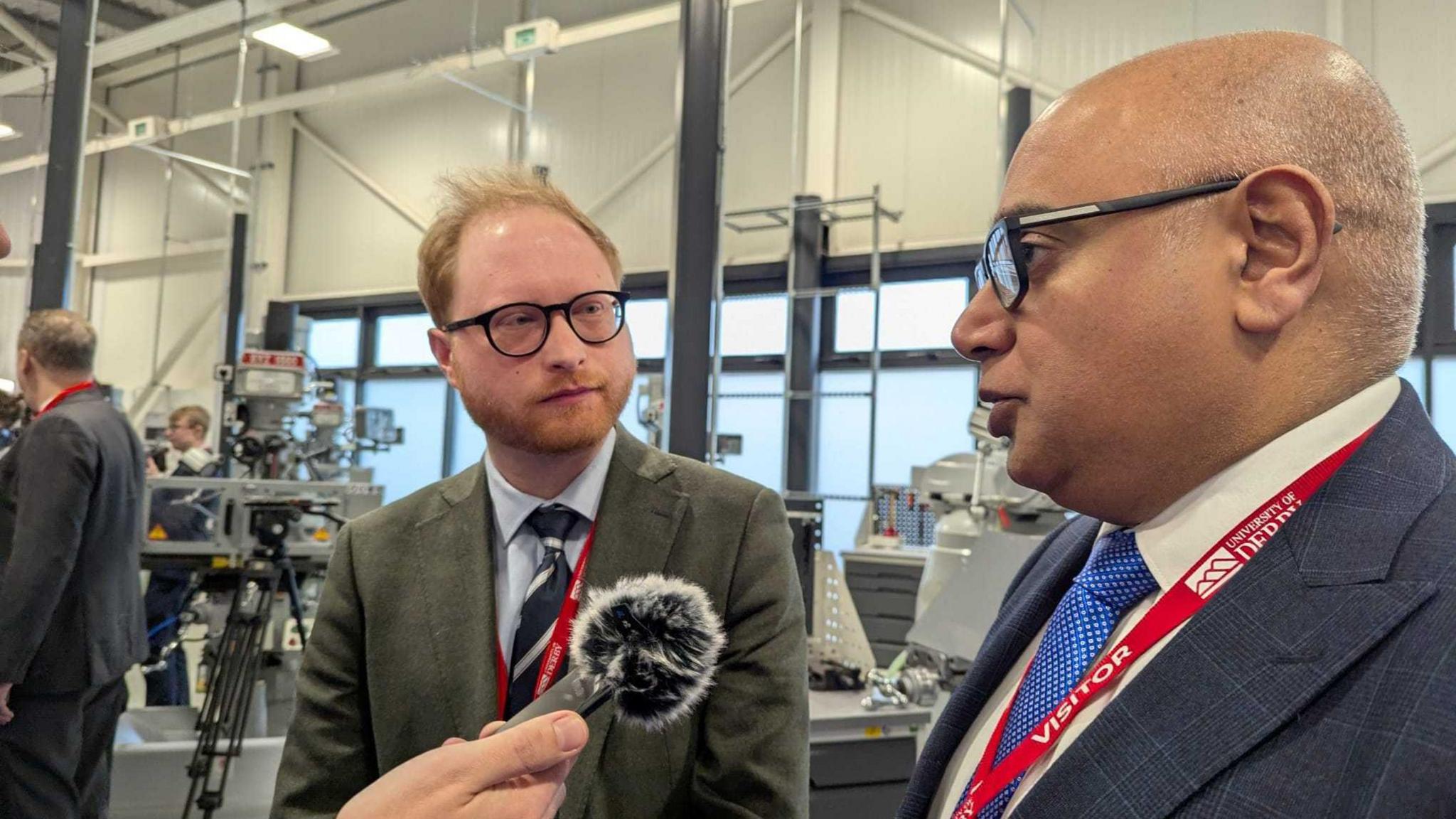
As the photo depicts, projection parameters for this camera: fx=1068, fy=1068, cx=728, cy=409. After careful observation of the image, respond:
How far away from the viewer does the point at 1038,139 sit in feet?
2.83

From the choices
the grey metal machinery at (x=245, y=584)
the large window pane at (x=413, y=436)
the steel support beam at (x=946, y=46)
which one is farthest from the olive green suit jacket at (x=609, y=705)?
the large window pane at (x=413, y=436)

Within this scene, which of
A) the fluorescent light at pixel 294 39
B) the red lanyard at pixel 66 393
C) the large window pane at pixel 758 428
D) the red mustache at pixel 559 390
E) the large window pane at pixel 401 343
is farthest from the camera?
the large window pane at pixel 401 343

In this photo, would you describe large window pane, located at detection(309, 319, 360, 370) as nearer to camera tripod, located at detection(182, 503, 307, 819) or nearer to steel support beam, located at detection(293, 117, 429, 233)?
steel support beam, located at detection(293, 117, 429, 233)

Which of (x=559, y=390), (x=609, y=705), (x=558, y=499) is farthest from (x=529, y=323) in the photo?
(x=609, y=705)

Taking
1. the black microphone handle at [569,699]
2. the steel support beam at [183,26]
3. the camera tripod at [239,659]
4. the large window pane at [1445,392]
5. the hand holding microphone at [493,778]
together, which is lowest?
the camera tripod at [239,659]

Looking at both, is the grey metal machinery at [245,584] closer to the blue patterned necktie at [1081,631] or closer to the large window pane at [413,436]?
the blue patterned necktie at [1081,631]

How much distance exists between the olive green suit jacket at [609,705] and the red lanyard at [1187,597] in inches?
20.1

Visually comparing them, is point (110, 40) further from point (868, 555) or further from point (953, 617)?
point (953, 617)

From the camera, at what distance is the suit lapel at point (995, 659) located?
968mm

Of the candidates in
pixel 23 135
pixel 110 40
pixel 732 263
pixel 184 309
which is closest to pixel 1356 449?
pixel 23 135

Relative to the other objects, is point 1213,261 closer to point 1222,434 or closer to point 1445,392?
point 1222,434

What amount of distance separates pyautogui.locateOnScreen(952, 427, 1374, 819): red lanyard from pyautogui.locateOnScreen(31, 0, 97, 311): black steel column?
6.25 metres

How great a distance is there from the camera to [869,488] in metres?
8.58

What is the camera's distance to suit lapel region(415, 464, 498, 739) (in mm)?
1265
